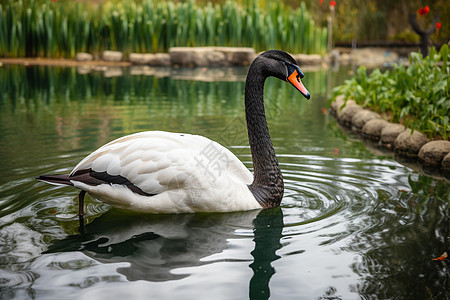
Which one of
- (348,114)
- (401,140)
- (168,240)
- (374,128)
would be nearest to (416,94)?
(401,140)

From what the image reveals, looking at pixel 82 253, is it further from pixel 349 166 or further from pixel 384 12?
pixel 384 12

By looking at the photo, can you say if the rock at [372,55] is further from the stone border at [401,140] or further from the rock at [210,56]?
the stone border at [401,140]

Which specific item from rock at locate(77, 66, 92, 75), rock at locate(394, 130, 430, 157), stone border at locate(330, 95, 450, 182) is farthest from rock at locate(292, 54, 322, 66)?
rock at locate(394, 130, 430, 157)

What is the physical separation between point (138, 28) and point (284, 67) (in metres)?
16.9

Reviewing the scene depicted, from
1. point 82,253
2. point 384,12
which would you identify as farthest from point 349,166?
point 384,12

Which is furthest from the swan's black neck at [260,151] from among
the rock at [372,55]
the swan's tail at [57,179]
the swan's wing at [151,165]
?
the rock at [372,55]

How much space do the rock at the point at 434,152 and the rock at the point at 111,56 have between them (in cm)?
1627

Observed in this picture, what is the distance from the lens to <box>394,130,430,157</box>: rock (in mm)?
6148

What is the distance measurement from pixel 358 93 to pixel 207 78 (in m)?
8.03

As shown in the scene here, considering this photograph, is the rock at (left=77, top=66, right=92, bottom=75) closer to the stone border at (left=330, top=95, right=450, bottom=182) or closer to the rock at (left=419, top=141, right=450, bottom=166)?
the stone border at (left=330, top=95, right=450, bottom=182)

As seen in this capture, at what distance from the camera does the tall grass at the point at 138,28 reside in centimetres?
1977

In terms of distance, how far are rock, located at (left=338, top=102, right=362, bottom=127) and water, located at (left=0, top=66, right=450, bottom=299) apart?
1.15 meters

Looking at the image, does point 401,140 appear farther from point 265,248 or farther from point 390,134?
point 265,248

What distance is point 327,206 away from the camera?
434 cm
